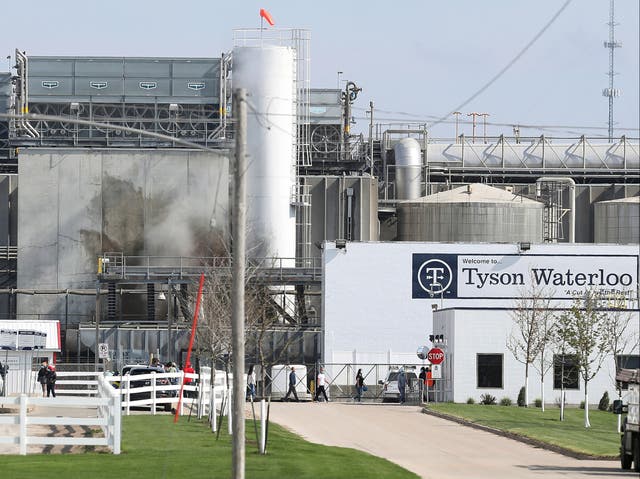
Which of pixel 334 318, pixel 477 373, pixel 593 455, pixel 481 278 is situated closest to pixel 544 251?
pixel 481 278

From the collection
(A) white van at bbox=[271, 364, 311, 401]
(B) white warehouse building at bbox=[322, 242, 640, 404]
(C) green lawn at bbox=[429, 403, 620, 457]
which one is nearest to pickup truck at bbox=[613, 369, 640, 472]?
(C) green lawn at bbox=[429, 403, 620, 457]

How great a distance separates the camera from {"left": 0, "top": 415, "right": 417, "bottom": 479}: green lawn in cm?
2586

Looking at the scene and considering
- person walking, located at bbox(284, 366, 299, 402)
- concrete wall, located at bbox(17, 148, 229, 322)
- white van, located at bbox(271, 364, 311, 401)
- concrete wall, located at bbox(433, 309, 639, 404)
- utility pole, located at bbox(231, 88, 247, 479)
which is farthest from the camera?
concrete wall, located at bbox(17, 148, 229, 322)

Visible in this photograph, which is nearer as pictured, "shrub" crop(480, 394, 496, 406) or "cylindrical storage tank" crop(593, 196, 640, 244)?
"shrub" crop(480, 394, 496, 406)

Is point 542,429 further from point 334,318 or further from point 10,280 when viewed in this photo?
point 10,280

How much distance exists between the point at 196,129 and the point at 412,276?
22.0 meters

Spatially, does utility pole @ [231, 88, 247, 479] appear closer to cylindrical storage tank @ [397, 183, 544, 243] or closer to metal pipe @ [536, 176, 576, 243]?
cylindrical storage tank @ [397, 183, 544, 243]

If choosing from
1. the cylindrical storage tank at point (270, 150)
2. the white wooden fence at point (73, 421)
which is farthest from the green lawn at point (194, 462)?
the cylindrical storage tank at point (270, 150)

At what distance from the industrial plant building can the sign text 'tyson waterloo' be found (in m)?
0.12

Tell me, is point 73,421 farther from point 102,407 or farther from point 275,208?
point 275,208

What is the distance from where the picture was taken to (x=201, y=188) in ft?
292

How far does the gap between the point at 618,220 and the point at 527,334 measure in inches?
1377

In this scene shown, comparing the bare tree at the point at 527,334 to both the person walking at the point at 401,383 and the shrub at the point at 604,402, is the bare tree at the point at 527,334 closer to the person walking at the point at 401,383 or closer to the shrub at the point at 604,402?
the shrub at the point at 604,402

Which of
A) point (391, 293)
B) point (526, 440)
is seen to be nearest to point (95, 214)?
point (391, 293)
